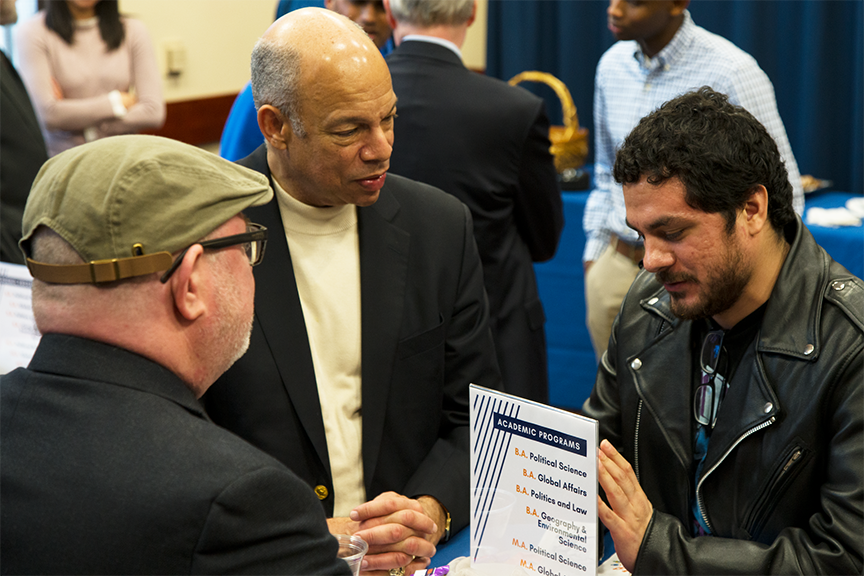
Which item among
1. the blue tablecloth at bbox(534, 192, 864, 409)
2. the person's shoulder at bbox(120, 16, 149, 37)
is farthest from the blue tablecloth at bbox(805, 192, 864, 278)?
the person's shoulder at bbox(120, 16, 149, 37)

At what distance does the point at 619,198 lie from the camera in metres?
3.23

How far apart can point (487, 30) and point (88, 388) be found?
519cm

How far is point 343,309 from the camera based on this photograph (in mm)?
1588

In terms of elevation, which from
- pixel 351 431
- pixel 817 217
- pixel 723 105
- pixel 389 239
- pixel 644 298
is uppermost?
pixel 723 105

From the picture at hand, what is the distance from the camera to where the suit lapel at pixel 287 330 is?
59.4 inches

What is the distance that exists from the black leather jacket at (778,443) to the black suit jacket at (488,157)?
3.73 ft

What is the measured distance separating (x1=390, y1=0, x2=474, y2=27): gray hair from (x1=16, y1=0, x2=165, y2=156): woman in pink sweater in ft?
5.26

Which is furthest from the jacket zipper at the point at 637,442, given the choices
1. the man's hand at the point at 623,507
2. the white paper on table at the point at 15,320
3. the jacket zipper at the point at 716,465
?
the white paper on table at the point at 15,320

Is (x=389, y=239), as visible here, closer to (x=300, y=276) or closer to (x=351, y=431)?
(x=300, y=276)

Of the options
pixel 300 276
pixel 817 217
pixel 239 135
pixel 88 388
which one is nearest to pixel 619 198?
pixel 817 217

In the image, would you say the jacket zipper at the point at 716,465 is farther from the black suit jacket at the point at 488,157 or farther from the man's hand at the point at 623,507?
the black suit jacket at the point at 488,157

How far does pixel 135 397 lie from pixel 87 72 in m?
3.07

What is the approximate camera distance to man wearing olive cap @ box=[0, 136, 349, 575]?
877mm

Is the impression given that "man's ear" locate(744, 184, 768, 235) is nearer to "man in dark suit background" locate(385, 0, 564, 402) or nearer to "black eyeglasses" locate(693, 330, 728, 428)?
"black eyeglasses" locate(693, 330, 728, 428)
